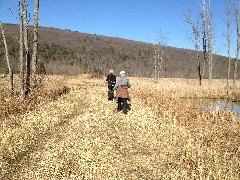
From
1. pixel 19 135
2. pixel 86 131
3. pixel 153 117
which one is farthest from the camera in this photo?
pixel 153 117

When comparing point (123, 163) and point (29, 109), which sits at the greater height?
point (29, 109)

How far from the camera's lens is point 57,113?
11.0 metres

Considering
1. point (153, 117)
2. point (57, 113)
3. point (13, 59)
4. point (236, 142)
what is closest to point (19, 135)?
point (57, 113)

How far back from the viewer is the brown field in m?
5.64

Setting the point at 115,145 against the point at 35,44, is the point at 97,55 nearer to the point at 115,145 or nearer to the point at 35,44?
the point at 35,44

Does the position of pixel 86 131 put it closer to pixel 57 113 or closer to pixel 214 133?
pixel 57 113

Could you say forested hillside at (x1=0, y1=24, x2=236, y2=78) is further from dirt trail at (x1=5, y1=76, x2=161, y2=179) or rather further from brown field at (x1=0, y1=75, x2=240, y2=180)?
dirt trail at (x1=5, y1=76, x2=161, y2=179)

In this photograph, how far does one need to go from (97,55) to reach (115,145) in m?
77.3

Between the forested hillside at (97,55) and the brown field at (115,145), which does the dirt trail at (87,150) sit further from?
the forested hillside at (97,55)

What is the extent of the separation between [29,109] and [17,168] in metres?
5.66

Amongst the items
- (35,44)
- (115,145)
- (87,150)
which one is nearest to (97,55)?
(35,44)

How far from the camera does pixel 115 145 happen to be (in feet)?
24.2

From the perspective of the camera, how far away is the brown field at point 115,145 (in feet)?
18.5

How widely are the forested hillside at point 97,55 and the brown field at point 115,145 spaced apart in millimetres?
57759
